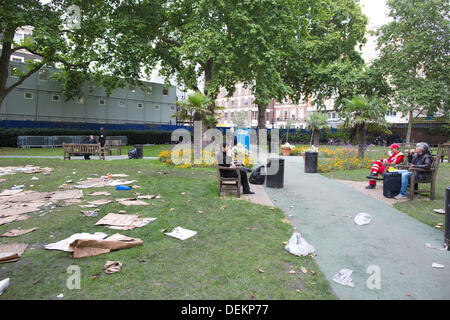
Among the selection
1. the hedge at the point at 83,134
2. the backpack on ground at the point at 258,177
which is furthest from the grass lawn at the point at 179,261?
the hedge at the point at 83,134

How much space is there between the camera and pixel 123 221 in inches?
219

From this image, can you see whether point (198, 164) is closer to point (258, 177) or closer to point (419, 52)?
point (258, 177)

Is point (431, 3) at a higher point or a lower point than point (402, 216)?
higher

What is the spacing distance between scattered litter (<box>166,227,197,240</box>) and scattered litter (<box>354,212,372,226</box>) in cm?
320

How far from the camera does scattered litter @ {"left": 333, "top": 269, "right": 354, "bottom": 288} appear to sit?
355 cm

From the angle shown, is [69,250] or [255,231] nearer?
[69,250]

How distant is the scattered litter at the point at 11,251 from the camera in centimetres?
389

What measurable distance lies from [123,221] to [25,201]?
314cm

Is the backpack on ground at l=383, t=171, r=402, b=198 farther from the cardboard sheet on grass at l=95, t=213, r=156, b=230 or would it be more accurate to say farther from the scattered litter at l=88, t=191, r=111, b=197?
the scattered litter at l=88, t=191, r=111, b=197

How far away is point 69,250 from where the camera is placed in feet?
13.7

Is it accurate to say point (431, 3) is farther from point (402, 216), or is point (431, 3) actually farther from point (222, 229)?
point (222, 229)

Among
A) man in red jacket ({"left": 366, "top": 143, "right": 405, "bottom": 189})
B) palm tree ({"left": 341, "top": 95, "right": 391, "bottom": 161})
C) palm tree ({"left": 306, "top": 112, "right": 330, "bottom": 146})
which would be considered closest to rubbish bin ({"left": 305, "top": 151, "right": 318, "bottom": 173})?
palm tree ({"left": 341, "top": 95, "right": 391, "bottom": 161})
